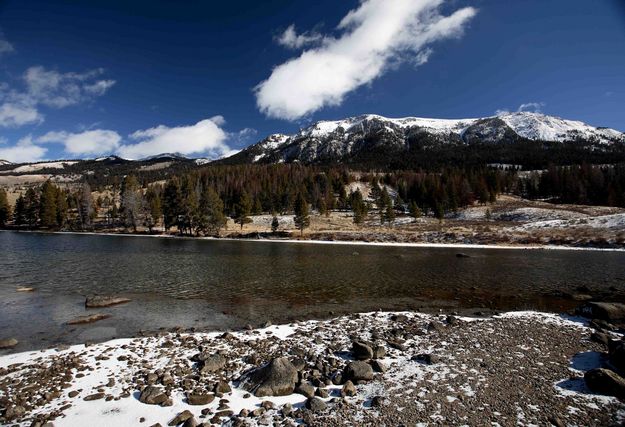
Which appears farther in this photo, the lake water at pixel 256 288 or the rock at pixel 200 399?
the lake water at pixel 256 288

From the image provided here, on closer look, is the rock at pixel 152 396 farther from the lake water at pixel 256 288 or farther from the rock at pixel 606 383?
the rock at pixel 606 383

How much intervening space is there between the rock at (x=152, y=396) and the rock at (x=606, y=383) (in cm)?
1538

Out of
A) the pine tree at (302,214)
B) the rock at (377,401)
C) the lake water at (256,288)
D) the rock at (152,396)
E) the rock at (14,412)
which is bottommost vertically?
the lake water at (256,288)

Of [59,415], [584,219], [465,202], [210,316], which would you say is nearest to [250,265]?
[210,316]

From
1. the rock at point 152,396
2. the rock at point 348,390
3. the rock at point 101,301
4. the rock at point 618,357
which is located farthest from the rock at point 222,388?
the rock at point 101,301

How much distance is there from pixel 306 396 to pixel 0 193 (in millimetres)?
167571

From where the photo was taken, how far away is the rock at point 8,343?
662 inches

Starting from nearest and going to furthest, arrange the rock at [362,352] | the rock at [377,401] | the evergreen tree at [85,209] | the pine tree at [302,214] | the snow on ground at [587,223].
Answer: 1. the rock at [377,401]
2. the rock at [362,352]
3. the snow on ground at [587,223]
4. the pine tree at [302,214]
5. the evergreen tree at [85,209]

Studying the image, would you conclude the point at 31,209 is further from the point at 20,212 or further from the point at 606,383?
the point at 606,383

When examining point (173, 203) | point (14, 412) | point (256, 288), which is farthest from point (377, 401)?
point (173, 203)

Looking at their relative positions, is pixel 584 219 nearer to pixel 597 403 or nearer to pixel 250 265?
pixel 250 265

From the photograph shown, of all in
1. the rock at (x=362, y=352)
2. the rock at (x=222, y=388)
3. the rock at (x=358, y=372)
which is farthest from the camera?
the rock at (x=362, y=352)

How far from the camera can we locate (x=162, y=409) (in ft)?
35.4

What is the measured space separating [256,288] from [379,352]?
60.9 feet
